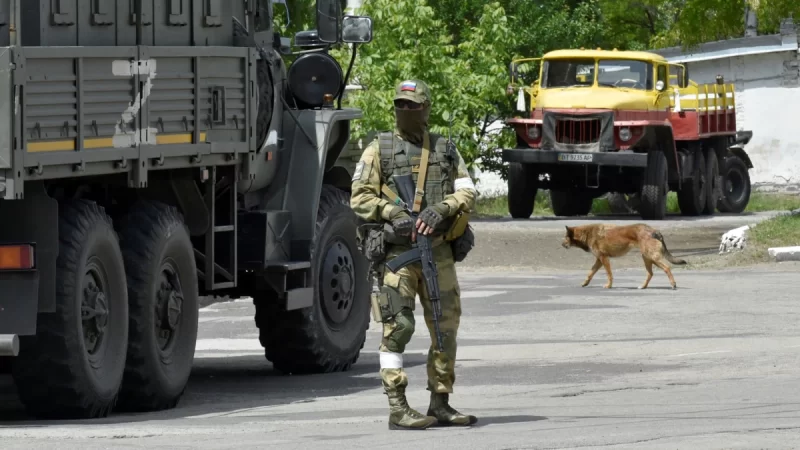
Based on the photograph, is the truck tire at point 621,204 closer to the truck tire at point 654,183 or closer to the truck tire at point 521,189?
the truck tire at point 521,189

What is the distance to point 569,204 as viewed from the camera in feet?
111

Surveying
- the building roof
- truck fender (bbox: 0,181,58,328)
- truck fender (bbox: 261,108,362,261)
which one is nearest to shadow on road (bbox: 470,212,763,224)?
the building roof

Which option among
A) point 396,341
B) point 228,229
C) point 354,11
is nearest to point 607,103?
point 354,11

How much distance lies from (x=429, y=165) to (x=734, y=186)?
26.1 m

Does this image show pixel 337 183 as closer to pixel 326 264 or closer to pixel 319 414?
pixel 326 264

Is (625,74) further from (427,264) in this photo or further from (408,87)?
(427,264)

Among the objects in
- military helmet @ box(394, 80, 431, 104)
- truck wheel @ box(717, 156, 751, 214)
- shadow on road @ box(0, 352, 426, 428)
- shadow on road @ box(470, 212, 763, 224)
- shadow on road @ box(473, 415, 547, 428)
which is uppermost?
military helmet @ box(394, 80, 431, 104)

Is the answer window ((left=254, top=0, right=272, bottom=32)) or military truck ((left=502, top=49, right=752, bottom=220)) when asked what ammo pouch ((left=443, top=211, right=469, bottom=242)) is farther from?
military truck ((left=502, top=49, right=752, bottom=220))

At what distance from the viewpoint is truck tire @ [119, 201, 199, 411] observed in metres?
10.3

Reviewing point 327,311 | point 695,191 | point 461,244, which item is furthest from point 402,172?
point 695,191

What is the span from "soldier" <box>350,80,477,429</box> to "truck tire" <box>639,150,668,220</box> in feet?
69.8

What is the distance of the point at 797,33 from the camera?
4088cm

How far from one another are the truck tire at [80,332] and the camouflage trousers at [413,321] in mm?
1546

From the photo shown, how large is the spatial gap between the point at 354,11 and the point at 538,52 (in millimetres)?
14125
